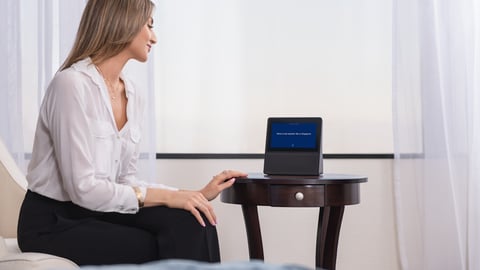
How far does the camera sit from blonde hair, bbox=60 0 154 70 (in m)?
2.26

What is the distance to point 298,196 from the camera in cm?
265

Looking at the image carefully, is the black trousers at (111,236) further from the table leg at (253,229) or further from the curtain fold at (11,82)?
the curtain fold at (11,82)

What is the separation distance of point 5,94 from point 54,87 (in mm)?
1275

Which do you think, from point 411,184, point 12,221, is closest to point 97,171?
point 12,221

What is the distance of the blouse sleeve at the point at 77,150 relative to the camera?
2.09 metres

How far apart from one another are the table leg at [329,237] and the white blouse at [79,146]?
0.89 meters

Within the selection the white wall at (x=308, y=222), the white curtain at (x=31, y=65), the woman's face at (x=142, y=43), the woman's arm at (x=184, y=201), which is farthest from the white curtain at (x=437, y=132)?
the woman's arm at (x=184, y=201)

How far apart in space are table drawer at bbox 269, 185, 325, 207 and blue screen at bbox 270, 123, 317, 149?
0.21 meters

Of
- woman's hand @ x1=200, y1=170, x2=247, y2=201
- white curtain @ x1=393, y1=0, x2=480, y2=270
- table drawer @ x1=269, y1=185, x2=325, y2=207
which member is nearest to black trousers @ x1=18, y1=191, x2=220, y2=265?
woman's hand @ x1=200, y1=170, x2=247, y2=201

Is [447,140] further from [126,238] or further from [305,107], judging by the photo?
[126,238]

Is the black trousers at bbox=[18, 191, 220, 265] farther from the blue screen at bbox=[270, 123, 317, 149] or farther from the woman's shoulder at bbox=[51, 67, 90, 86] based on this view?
the blue screen at bbox=[270, 123, 317, 149]

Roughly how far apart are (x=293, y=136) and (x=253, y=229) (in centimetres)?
36

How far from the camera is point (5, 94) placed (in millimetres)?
3320

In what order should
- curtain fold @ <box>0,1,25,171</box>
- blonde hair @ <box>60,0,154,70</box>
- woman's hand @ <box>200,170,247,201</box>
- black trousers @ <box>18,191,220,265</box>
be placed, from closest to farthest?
black trousers @ <box>18,191,220,265</box>
blonde hair @ <box>60,0,154,70</box>
woman's hand @ <box>200,170,247,201</box>
curtain fold @ <box>0,1,25,171</box>
